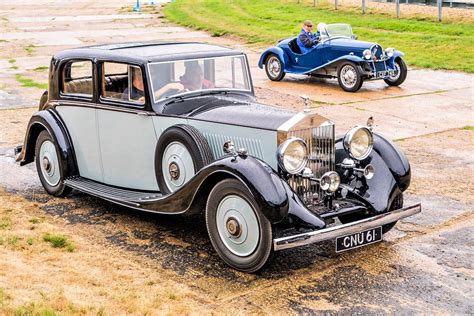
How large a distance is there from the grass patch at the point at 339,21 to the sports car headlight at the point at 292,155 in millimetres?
12832

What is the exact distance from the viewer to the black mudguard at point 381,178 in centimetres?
609

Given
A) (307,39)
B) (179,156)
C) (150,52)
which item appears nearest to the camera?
(179,156)

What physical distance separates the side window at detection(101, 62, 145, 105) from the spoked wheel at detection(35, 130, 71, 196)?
0.92 metres

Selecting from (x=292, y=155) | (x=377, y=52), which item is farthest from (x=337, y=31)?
(x=292, y=155)

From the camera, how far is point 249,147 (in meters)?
6.11

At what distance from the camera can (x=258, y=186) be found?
17.6ft

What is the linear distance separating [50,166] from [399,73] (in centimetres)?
979

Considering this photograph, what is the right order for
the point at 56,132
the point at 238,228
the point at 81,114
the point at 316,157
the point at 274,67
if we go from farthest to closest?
the point at 274,67
the point at 56,132
the point at 81,114
the point at 316,157
the point at 238,228

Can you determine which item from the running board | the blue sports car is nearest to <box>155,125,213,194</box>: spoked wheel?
the running board

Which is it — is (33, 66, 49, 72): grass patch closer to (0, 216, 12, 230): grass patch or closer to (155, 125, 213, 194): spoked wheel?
(0, 216, 12, 230): grass patch

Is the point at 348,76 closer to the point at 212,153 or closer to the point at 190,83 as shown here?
the point at 190,83

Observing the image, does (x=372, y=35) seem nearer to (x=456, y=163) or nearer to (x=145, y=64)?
(x=456, y=163)

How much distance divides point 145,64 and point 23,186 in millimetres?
2534

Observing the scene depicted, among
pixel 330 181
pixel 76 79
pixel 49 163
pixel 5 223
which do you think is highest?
pixel 76 79
